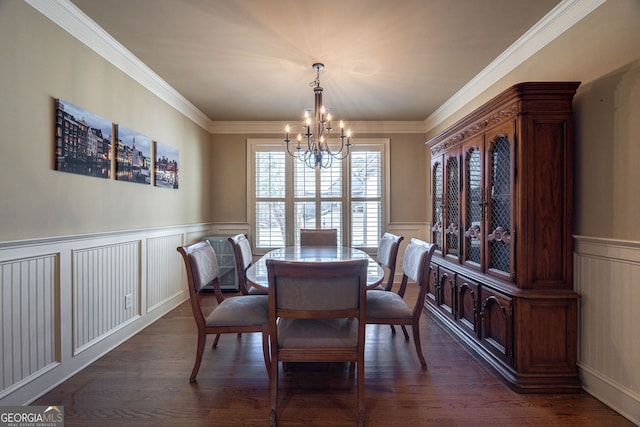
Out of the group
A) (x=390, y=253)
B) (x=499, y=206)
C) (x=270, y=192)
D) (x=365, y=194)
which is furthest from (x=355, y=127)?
(x=499, y=206)

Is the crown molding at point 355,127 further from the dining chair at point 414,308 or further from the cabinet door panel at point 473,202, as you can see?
the dining chair at point 414,308

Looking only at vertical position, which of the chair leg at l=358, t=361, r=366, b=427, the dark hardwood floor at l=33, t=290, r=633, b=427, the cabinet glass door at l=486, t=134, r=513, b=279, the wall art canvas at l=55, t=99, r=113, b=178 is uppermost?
the wall art canvas at l=55, t=99, r=113, b=178

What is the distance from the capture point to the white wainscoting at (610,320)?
162cm

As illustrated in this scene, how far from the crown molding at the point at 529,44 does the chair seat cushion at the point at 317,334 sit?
2.48 m

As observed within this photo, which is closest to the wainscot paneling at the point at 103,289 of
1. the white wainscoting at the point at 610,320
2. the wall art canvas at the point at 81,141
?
the wall art canvas at the point at 81,141

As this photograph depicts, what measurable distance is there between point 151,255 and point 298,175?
235 centimetres

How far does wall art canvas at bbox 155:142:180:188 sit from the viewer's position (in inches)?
125

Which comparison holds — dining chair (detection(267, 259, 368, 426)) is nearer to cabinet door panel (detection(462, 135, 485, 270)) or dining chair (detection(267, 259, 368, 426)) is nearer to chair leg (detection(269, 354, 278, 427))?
chair leg (detection(269, 354, 278, 427))

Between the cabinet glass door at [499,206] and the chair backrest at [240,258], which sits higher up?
the cabinet glass door at [499,206]

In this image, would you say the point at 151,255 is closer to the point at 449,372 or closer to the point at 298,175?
the point at 298,175

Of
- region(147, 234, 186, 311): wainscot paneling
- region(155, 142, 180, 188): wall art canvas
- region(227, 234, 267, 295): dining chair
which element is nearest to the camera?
region(227, 234, 267, 295): dining chair

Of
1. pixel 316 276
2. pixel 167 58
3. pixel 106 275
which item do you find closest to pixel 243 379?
pixel 316 276

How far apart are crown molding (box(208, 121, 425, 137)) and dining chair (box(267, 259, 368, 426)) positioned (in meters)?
3.47

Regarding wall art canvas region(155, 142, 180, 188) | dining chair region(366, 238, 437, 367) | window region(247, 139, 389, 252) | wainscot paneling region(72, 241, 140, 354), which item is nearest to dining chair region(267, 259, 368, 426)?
dining chair region(366, 238, 437, 367)
